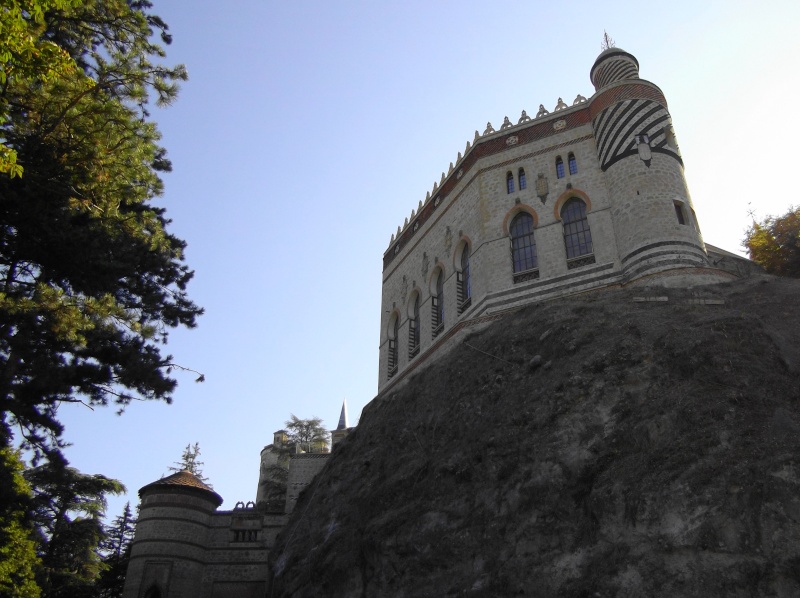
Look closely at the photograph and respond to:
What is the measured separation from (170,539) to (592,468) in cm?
1804

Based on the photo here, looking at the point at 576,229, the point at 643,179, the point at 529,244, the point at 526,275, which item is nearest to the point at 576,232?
the point at 576,229

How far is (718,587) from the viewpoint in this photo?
444 inches

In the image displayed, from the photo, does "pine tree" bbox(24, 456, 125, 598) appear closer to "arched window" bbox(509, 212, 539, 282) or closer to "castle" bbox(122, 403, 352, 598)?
"castle" bbox(122, 403, 352, 598)

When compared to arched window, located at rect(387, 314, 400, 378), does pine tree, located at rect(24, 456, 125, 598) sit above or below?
below

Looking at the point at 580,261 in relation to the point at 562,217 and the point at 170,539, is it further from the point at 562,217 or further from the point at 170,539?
the point at 170,539

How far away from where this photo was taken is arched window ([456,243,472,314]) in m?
29.4

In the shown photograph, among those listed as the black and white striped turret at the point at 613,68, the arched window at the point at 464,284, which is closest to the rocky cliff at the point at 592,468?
the arched window at the point at 464,284

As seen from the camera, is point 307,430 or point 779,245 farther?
point 307,430

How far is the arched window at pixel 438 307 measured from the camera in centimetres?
3078

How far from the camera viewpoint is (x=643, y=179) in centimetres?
2553

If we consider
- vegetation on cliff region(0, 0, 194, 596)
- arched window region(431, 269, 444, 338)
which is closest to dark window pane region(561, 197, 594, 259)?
arched window region(431, 269, 444, 338)

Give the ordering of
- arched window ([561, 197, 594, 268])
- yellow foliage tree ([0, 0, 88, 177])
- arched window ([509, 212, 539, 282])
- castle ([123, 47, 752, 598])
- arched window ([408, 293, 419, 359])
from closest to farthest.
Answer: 1. yellow foliage tree ([0, 0, 88, 177])
2. castle ([123, 47, 752, 598])
3. arched window ([561, 197, 594, 268])
4. arched window ([509, 212, 539, 282])
5. arched window ([408, 293, 419, 359])

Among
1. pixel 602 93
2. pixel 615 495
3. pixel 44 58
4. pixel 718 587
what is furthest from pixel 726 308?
pixel 44 58

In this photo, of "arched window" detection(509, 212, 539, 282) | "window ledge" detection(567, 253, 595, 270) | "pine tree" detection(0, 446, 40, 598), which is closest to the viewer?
"pine tree" detection(0, 446, 40, 598)
